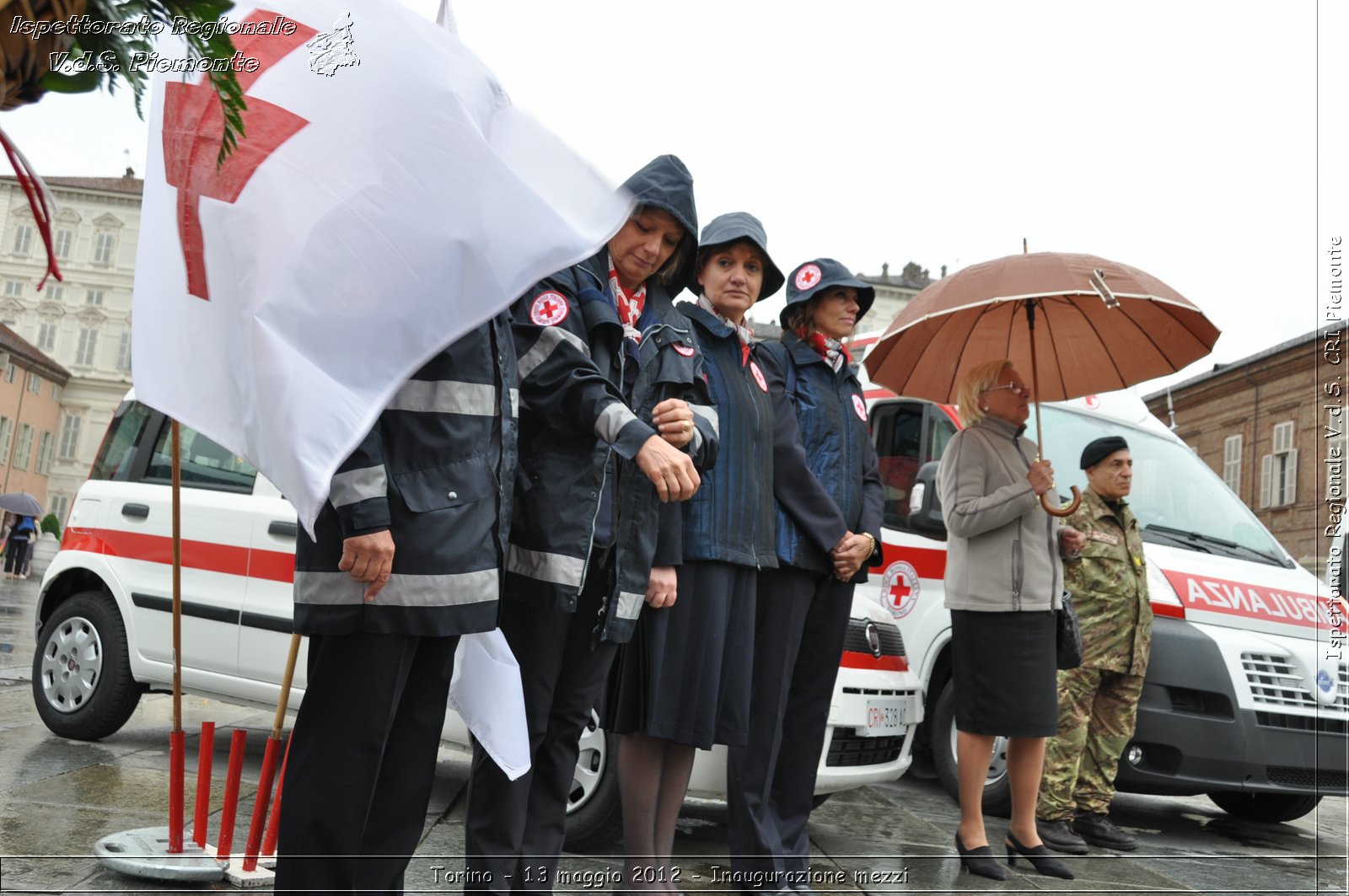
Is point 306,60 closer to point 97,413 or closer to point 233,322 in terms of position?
point 233,322

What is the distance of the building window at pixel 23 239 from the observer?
1.52 meters

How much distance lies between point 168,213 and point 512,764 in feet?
4.43

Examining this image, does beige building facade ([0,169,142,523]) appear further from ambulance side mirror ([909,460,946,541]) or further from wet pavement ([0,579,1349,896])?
ambulance side mirror ([909,460,946,541])

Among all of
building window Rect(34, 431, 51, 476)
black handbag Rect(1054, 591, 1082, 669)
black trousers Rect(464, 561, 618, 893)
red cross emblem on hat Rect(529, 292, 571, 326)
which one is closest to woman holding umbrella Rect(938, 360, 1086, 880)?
black handbag Rect(1054, 591, 1082, 669)

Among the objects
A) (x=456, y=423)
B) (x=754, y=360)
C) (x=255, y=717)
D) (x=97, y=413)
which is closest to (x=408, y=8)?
(x=456, y=423)

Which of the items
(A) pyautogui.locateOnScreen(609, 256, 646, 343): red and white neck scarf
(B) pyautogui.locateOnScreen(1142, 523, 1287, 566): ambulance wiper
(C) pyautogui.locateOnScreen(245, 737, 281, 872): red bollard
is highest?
(A) pyautogui.locateOnScreen(609, 256, 646, 343): red and white neck scarf

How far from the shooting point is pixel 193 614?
580 cm

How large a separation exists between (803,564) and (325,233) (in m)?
2.29

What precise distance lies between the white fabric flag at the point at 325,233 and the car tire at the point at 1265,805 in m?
6.12

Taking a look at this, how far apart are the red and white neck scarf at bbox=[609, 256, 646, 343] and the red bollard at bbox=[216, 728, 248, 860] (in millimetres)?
1554

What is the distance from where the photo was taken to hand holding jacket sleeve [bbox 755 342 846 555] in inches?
166

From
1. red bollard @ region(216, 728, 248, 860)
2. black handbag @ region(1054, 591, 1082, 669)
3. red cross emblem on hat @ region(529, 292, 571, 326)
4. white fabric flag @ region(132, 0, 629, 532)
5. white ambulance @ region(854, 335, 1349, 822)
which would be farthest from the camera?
white ambulance @ region(854, 335, 1349, 822)

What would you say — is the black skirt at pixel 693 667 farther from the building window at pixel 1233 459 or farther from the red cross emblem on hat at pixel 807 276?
the building window at pixel 1233 459

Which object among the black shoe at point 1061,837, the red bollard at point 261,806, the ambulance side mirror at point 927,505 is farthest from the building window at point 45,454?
the red bollard at point 261,806
